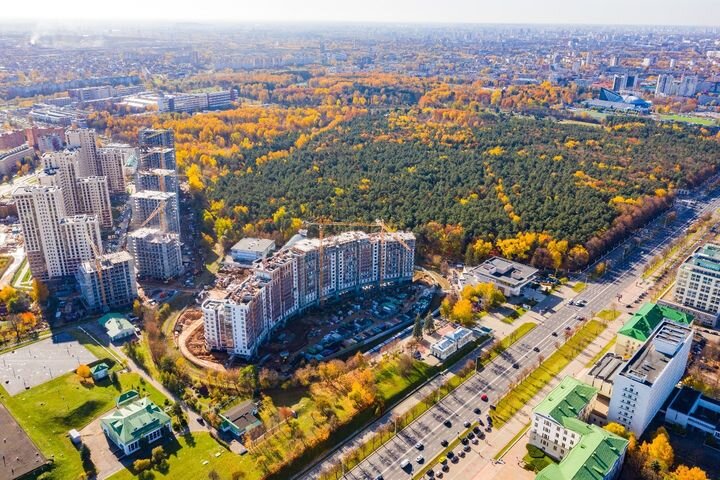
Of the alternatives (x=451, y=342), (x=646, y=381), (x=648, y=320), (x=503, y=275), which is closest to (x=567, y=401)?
(x=646, y=381)

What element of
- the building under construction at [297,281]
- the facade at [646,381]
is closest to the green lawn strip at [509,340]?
the facade at [646,381]

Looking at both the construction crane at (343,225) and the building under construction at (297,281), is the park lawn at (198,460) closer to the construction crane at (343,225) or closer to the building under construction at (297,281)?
the building under construction at (297,281)

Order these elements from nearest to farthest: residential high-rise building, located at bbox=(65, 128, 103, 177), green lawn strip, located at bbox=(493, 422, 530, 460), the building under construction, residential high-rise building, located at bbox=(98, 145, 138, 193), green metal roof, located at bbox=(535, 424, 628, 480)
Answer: green metal roof, located at bbox=(535, 424, 628, 480)
green lawn strip, located at bbox=(493, 422, 530, 460)
the building under construction
residential high-rise building, located at bbox=(65, 128, 103, 177)
residential high-rise building, located at bbox=(98, 145, 138, 193)

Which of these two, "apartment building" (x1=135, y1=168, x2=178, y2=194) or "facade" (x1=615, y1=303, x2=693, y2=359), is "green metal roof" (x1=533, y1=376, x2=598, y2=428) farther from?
"apartment building" (x1=135, y1=168, x2=178, y2=194)

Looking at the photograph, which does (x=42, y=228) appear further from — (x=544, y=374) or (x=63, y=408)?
(x=544, y=374)

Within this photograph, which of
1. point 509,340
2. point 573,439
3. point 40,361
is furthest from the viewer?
point 509,340

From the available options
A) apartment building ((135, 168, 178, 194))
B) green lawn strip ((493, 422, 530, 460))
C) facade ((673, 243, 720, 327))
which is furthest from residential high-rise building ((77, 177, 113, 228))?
facade ((673, 243, 720, 327))
